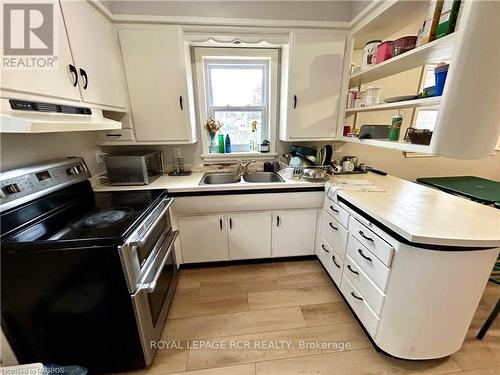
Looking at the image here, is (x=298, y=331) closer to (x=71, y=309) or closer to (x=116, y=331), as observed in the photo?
(x=116, y=331)

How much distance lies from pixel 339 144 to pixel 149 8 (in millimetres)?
2262

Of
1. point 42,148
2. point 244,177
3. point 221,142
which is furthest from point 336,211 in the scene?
point 42,148

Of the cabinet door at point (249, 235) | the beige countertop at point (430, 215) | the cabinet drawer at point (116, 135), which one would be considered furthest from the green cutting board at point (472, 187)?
the cabinet drawer at point (116, 135)

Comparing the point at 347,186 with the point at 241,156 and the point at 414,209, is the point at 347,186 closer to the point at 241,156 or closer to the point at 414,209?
the point at 414,209

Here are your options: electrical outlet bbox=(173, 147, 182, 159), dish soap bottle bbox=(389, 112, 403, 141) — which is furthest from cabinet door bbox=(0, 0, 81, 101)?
dish soap bottle bbox=(389, 112, 403, 141)

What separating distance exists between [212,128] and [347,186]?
1.50 m

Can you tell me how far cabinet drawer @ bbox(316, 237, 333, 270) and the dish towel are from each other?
0.46 metres

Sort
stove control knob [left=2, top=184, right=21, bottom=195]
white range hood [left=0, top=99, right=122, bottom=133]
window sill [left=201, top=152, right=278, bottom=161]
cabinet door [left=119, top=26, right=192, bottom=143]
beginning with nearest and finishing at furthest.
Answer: white range hood [left=0, top=99, right=122, bottom=133] → stove control knob [left=2, top=184, right=21, bottom=195] → cabinet door [left=119, top=26, right=192, bottom=143] → window sill [left=201, top=152, right=278, bottom=161]

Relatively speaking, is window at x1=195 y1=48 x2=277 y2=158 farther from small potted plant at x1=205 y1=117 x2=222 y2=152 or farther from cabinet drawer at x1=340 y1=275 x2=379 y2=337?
cabinet drawer at x1=340 y1=275 x2=379 y2=337

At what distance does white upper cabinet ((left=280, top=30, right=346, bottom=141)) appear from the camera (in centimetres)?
186

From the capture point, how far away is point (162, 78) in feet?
5.94

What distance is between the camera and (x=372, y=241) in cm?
124

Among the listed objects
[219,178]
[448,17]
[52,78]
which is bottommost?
[219,178]

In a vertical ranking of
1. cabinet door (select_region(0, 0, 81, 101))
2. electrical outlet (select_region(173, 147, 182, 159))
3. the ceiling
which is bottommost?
electrical outlet (select_region(173, 147, 182, 159))
